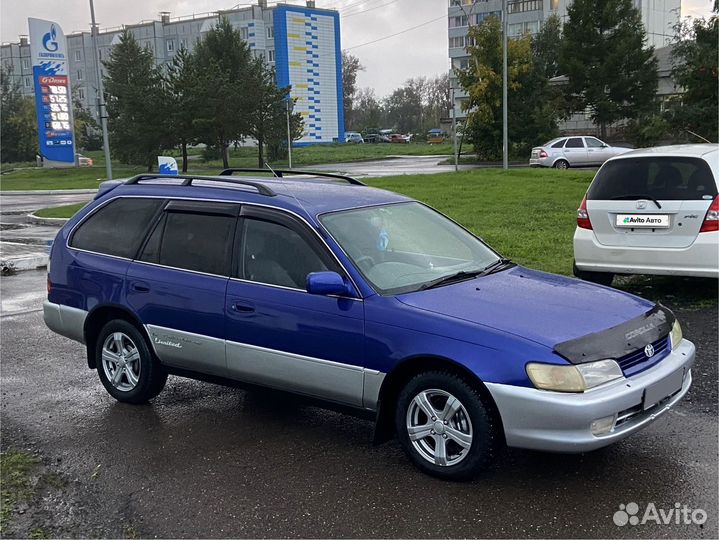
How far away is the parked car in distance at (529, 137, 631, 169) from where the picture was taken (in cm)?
3097

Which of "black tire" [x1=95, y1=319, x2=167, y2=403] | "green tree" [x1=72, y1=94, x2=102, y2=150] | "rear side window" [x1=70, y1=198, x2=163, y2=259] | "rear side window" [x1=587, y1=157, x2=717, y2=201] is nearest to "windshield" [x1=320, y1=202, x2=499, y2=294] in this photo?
"rear side window" [x1=70, y1=198, x2=163, y2=259]

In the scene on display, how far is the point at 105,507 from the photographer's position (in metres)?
3.88

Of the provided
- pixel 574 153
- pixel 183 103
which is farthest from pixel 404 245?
pixel 183 103

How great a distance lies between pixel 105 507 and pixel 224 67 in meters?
46.9

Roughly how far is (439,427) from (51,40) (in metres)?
43.9

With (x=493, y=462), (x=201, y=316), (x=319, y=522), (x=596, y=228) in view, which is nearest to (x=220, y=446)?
(x=201, y=316)

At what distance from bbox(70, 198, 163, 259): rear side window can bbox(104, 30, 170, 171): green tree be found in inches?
1641

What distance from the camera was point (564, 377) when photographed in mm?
3680

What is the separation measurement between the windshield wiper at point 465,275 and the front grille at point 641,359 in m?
1.18

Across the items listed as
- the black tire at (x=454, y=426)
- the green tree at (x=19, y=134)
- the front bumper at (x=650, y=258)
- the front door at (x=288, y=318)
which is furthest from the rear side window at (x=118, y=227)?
the green tree at (x=19, y=134)

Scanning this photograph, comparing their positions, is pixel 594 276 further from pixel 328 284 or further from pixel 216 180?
pixel 328 284

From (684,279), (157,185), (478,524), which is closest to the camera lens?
(478,524)

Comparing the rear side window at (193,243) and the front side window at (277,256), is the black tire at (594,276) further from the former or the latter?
the rear side window at (193,243)

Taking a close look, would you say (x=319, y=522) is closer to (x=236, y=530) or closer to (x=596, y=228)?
(x=236, y=530)
